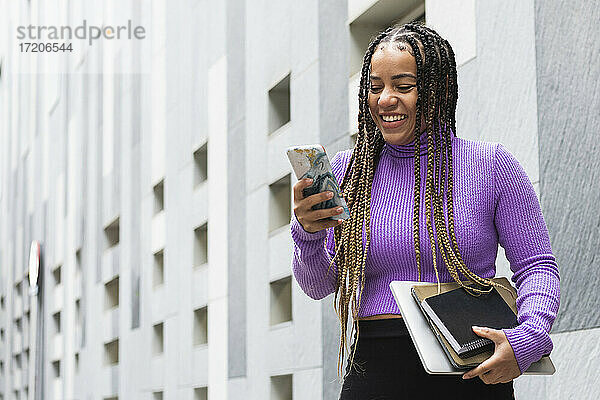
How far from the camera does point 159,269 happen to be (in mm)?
18031

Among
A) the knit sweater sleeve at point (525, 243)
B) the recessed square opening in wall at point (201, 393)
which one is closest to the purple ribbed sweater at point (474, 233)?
the knit sweater sleeve at point (525, 243)

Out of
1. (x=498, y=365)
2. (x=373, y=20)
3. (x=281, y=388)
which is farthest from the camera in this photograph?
(x=281, y=388)

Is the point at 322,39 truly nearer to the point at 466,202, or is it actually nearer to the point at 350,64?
the point at 350,64

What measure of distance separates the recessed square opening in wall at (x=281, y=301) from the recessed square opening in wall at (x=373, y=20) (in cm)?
317

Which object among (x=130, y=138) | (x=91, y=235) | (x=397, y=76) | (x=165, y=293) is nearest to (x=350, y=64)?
(x=397, y=76)

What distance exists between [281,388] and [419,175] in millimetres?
8667

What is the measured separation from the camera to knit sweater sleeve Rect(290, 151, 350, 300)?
331 centimetres

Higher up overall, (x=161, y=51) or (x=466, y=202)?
(x=161, y=51)

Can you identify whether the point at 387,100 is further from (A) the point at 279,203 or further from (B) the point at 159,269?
(B) the point at 159,269

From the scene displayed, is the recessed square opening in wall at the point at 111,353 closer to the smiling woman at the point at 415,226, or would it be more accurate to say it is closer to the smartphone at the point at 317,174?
the smiling woman at the point at 415,226

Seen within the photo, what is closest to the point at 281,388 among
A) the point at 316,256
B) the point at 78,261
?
the point at 316,256

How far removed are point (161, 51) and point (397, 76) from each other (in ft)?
49.2

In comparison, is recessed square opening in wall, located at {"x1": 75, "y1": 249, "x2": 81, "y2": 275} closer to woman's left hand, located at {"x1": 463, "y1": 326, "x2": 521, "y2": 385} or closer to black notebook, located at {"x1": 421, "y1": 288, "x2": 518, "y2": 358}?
black notebook, located at {"x1": 421, "y1": 288, "x2": 518, "y2": 358}

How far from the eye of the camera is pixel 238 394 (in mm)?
12820
